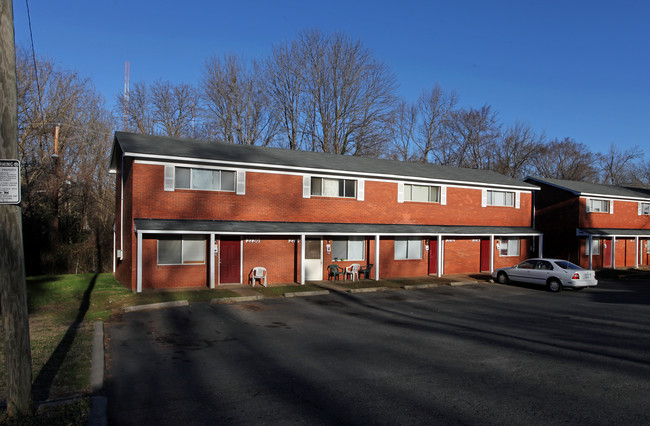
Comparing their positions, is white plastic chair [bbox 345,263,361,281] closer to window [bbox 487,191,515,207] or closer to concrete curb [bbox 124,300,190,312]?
concrete curb [bbox 124,300,190,312]

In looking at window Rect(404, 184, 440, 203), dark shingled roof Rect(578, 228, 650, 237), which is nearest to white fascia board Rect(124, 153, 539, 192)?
window Rect(404, 184, 440, 203)

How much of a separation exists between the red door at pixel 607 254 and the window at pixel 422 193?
622 inches

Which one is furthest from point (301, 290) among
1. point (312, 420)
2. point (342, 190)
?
point (312, 420)

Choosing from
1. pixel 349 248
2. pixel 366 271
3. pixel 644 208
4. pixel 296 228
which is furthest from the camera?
pixel 644 208

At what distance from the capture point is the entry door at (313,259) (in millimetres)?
22156

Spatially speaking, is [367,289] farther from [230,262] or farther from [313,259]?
[230,262]

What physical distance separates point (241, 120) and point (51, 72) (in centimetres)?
1640

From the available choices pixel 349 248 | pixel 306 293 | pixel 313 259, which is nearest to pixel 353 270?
pixel 349 248

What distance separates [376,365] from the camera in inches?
344

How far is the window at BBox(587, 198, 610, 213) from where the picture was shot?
3262 centimetres

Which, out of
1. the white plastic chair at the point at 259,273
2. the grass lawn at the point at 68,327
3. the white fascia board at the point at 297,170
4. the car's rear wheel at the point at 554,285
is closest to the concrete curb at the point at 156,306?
the grass lawn at the point at 68,327

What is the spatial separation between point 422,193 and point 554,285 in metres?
7.93

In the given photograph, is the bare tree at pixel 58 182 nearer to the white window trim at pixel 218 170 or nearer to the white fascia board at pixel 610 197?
the white window trim at pixel 218 170

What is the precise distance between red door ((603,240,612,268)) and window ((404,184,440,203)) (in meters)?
15.8
